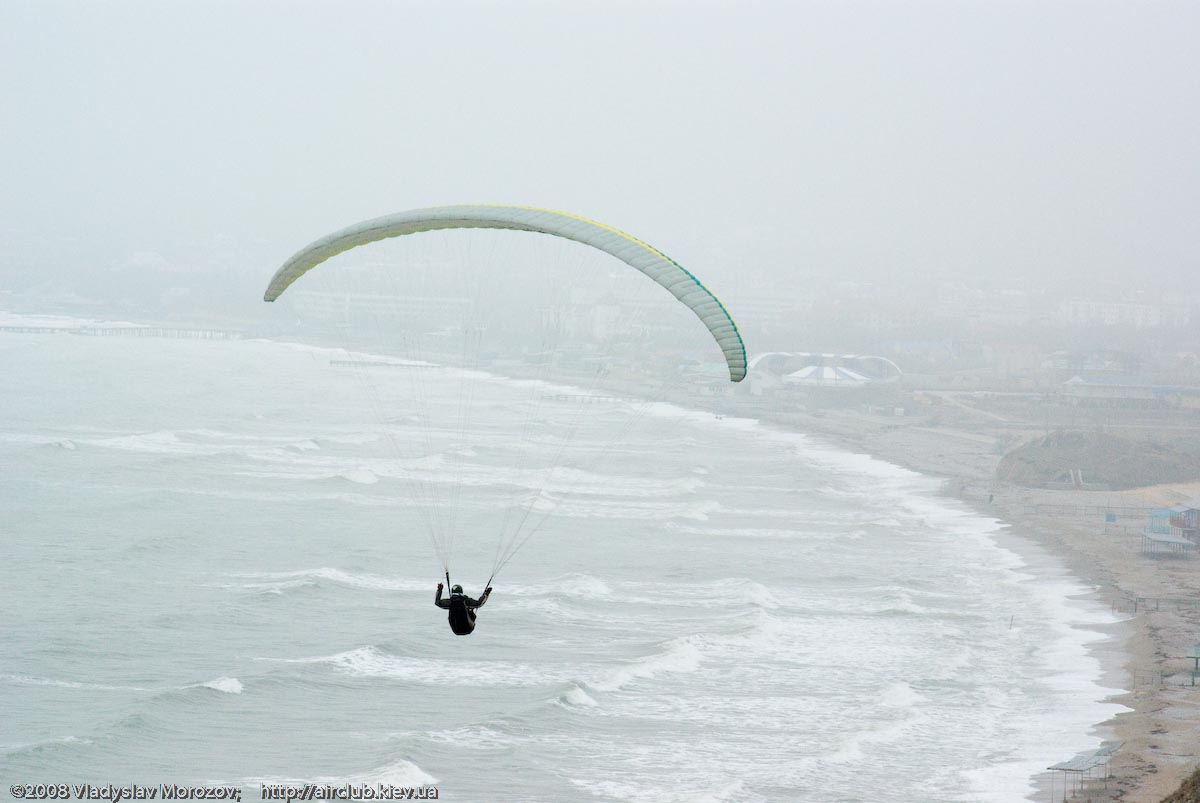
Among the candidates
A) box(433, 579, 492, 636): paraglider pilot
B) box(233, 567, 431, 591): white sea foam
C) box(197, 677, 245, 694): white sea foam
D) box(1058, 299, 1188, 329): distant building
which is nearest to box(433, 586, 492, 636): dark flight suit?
box(433, 579, 492, 636): paraglider pilot

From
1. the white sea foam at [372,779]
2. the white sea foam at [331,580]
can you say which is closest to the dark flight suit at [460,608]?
the white sea foam at [372,779]

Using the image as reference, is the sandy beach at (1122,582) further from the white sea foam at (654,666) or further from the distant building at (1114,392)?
the distant building at (1114,392)

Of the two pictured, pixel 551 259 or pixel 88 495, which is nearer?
pixel 88 495

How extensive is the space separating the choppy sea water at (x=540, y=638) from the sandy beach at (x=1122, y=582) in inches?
27.8

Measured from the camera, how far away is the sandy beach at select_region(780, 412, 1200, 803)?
16.9 m

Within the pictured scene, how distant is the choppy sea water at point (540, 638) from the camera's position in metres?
17.2

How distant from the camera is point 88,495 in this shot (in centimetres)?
3731

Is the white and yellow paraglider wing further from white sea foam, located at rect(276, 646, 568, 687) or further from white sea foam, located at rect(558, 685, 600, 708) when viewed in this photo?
white sea foam, located at rect(276, 646, 568, 687)

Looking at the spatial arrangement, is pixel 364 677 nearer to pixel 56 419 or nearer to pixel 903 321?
pixel 56 419

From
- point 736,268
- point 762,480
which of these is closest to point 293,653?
point 762,480

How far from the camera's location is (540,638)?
2314 centimetres

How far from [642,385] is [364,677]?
61337 mm

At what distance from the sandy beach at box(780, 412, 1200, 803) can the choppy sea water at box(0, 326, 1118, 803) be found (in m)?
0.71

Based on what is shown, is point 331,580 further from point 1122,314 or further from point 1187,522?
point 1122,314
